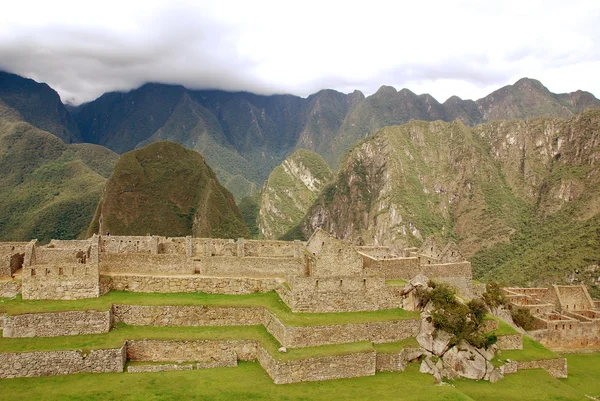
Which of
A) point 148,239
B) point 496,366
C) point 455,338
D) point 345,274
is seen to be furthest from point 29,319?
point 496,366

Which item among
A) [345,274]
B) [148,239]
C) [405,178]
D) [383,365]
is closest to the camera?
[383,365]

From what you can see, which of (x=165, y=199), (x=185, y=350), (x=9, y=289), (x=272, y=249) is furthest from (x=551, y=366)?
(x=165, y=199)

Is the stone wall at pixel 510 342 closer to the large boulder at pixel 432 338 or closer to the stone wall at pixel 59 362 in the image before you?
the large boulder at pixel 432 338

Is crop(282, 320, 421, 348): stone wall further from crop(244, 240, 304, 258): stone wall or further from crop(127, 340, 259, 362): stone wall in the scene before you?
crop(244, 240, 304, 258): stone wall

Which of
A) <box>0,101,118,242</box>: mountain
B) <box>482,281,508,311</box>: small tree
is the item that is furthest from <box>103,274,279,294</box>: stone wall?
<box>0,101,118,242</box>: mountain

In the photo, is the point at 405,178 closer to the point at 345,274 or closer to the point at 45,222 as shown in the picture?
the point at 45,222

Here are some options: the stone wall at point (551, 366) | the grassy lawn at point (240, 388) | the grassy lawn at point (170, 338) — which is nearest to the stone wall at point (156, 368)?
the grassy lawn at point (240, 388)

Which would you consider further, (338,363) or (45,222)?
(45,222)
